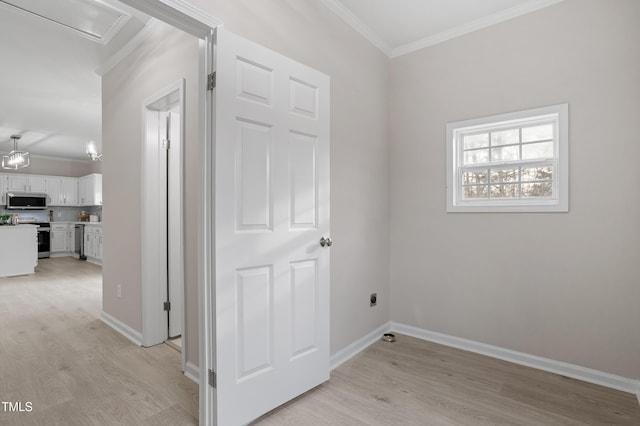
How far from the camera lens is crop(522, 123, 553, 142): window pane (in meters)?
2.57

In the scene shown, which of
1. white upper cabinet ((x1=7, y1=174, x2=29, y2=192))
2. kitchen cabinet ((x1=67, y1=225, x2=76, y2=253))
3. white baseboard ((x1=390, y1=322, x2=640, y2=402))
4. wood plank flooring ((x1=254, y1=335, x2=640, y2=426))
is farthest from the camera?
kitchen cabinet ((x1=67, y1=225, x2=76, y2=253))

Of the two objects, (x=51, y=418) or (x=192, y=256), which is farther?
(x=192, y=256)

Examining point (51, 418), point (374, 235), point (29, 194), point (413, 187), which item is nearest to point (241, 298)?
point (51, 418)

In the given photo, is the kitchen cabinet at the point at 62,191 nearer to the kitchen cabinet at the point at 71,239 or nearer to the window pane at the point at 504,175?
the kitchen cabinet at the point at 71,239

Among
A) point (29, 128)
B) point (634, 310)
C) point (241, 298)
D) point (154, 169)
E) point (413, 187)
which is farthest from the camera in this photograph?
point (29, 128)

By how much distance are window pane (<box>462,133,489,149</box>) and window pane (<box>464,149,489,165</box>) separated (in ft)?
0.17

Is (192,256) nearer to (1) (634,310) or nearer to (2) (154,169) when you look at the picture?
(2) (154,169)

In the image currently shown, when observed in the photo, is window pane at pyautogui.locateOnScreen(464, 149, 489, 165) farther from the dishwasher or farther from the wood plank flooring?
the dishwasher

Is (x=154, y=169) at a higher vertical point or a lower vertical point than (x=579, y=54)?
lower

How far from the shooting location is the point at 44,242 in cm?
861

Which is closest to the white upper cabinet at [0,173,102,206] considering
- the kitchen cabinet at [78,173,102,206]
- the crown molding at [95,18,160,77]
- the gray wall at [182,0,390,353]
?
the kitchen cabinet at [78,173,102,206]

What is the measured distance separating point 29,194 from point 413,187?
1017 centimetres

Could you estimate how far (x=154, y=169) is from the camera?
294 centimetres

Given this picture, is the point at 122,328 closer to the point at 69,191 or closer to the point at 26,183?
the point at 26,183
